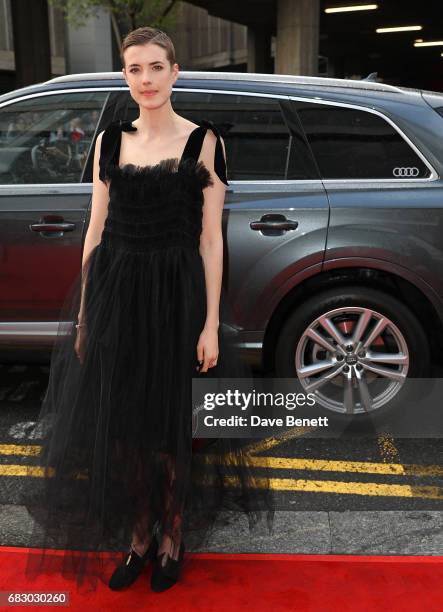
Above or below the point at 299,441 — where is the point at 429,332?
above

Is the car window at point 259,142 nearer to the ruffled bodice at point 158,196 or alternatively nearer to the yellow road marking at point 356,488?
the ruffled bodice at point 158,196

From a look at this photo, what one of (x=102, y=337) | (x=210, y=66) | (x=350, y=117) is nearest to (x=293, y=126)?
(x=350, y=117)

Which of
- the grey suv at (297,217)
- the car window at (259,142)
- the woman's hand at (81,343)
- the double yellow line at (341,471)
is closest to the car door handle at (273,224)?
the grey suv at (297,217)

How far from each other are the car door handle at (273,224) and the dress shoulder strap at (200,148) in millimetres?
1089

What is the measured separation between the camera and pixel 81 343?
86.5 inches

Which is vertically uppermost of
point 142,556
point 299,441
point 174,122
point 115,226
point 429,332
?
point 174,122

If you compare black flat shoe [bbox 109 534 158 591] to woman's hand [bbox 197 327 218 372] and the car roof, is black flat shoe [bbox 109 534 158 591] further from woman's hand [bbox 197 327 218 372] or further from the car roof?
the car roof

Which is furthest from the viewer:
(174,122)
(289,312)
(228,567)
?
(289,312)

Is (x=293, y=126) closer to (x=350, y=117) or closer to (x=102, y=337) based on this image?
(x=350, y=117)

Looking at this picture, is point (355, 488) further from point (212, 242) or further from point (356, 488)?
point (212, 242)

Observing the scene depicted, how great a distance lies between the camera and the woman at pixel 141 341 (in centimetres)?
205

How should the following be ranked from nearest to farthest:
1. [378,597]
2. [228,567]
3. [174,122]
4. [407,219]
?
1. [174,122]
2. [378,597]
3. [228,567]
4. [407,219]

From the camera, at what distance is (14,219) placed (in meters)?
3.33

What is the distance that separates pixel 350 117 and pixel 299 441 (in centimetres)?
168
